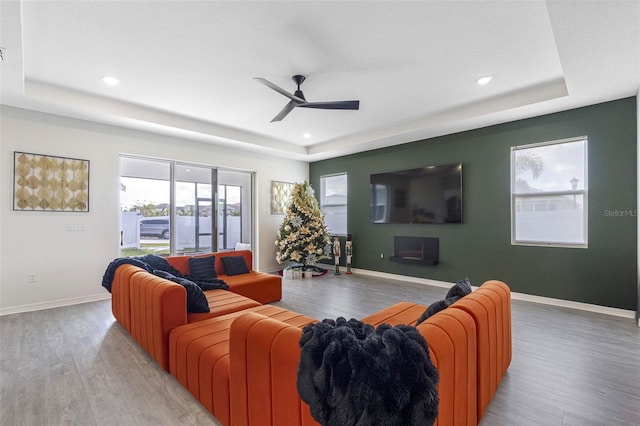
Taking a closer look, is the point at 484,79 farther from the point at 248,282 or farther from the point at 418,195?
the point at 248,282

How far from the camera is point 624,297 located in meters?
3.81

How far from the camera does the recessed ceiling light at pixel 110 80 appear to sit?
11.8 ft

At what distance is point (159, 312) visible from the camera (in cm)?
241

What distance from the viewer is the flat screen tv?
17.6 feet

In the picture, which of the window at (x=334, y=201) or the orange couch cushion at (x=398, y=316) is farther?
the window at (x=334, y=201)

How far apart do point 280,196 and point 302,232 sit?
4.23 feet

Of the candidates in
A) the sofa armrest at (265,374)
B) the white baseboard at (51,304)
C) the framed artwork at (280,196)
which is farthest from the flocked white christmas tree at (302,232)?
the sofa armrest at (265,374)

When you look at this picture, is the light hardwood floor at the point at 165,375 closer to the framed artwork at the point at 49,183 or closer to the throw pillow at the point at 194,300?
the throw pillow at the point at 194,300

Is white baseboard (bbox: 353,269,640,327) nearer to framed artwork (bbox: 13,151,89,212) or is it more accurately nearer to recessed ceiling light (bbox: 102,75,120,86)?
recessed ceiling light (bbox: 102,75,120,86)

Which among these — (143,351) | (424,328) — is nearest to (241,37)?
(424,328)

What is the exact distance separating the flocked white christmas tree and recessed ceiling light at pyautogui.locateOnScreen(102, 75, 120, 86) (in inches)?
152

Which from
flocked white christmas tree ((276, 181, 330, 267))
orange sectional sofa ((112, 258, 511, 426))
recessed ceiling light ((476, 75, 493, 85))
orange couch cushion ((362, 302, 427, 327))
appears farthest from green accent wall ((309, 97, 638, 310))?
orange couch cushion ((362, 302, 427, 327))

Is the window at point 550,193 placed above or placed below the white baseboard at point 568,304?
above

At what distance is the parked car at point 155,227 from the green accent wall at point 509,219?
412cm
